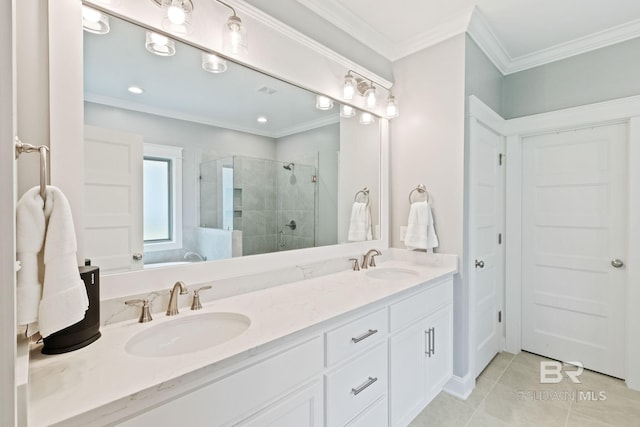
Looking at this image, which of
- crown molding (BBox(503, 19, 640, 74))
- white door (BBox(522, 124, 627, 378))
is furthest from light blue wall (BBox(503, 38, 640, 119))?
white door (BBox(522, 124, 627, 378))

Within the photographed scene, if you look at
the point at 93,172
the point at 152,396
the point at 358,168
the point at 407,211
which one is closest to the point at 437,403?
the point at 407,211

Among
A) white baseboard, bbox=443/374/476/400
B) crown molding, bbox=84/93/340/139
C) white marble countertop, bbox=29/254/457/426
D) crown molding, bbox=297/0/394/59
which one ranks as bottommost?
white baseboard, bbox=443/374/476/400

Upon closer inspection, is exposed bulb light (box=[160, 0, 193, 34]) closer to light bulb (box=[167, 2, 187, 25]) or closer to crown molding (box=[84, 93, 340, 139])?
light bulb (box=[167, 2, 187, 25])

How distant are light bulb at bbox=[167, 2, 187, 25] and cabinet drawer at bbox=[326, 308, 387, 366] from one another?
1398mm

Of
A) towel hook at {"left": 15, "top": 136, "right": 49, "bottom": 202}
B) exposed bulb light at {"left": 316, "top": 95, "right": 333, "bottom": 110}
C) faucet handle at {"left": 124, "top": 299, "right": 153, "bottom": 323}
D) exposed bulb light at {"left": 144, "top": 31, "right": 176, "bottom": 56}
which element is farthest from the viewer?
exposed bulb light at {"left": 316, "top": 95, "right": 333, "bottom": 110}

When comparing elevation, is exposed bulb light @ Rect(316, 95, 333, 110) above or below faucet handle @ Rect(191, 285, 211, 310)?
above

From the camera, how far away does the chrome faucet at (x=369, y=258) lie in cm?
214

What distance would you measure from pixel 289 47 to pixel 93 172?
1.18 meters

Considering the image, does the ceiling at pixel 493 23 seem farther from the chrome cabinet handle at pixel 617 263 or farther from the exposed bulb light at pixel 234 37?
the chrome cabinet handle at pixel 617 263

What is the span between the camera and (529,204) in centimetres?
259

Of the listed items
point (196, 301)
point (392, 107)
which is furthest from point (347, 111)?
point (196, 301)

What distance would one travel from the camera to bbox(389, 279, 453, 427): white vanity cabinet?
5.06 ft

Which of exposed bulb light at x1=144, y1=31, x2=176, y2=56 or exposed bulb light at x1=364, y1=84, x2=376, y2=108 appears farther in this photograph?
exposed bulb light at x1=364, y1=84, x2=376, y2=108

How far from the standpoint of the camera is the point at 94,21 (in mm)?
1083
